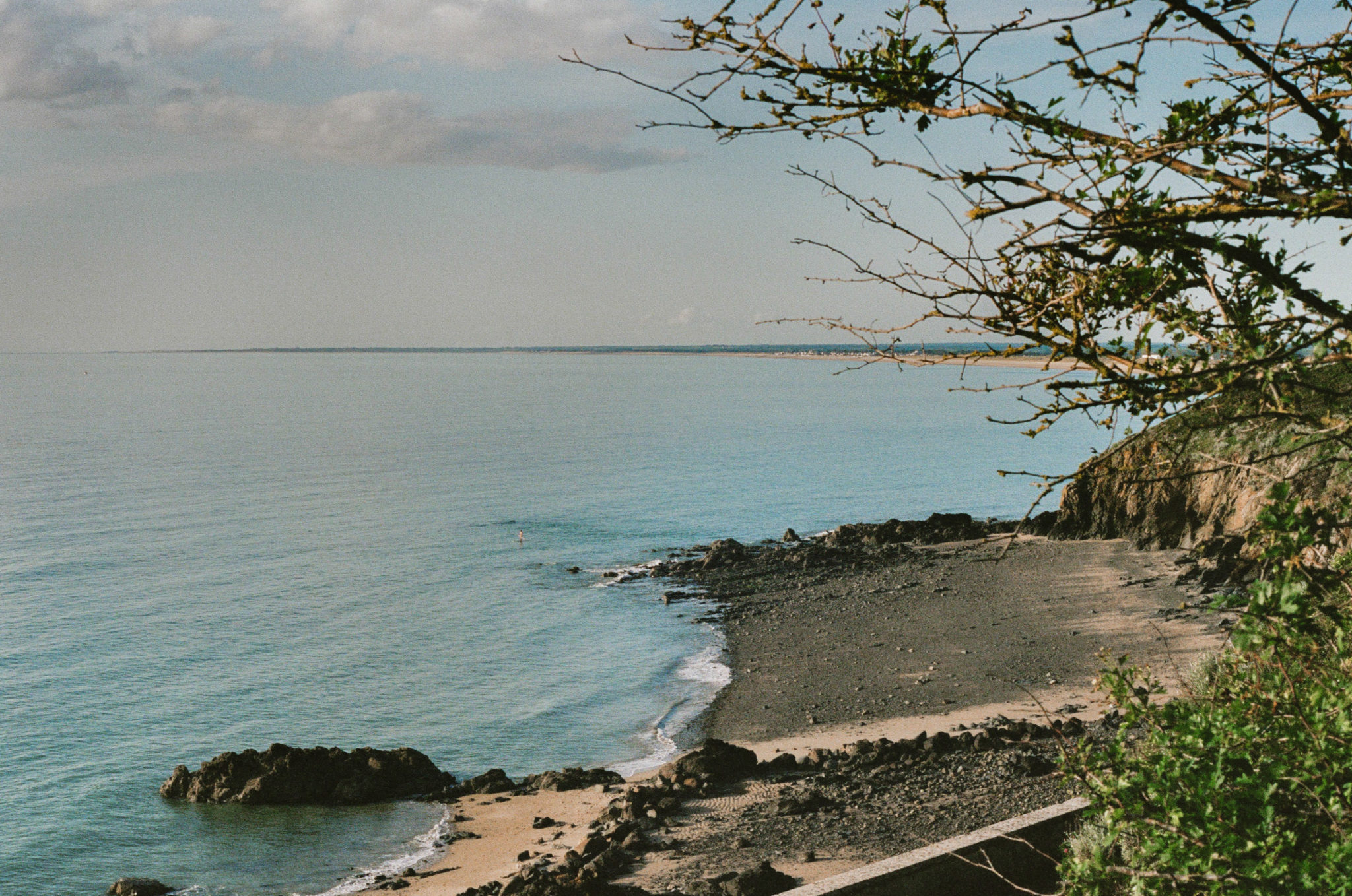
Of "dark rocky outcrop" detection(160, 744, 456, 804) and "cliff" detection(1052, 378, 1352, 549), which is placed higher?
"cliff" detection(1052, 378, 1352, 549)

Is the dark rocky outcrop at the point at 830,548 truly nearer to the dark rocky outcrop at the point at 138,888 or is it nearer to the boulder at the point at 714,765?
the boulder at the point at 714,765

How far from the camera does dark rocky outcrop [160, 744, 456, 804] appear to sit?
1989cm

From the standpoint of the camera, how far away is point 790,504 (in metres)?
55.8

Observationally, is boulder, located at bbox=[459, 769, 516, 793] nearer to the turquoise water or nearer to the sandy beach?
the sandy beach

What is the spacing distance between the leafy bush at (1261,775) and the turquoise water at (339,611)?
1493 cm

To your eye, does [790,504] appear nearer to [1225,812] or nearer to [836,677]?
[836,677]

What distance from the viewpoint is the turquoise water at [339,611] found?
1969cm

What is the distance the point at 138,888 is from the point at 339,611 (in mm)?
19240

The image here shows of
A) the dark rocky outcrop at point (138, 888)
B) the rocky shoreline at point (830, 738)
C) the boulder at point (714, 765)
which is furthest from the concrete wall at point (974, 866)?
the dark rocky outcrop at point (138, 888)

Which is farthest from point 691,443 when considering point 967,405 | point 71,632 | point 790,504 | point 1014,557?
point 967,405

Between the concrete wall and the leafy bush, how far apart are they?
7.19 ft

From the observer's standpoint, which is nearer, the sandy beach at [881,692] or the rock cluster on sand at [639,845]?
the rock cluster on sand at [639,845]

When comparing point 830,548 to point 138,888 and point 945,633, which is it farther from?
point 138,888

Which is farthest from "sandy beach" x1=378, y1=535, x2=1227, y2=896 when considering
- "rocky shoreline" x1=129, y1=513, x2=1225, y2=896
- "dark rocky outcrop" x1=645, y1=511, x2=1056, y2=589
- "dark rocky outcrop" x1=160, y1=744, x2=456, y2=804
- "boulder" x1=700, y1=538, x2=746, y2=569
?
"dark rocky outcrop" x1=160, y1=744, x2=456, y2=804
